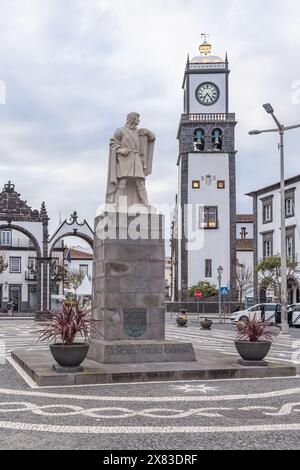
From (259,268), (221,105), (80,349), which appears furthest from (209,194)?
(80,349)

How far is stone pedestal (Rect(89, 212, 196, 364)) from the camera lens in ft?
41.7

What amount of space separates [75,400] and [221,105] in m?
53.7

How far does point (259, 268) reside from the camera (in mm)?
45312

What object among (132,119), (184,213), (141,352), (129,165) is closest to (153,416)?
(141,352)

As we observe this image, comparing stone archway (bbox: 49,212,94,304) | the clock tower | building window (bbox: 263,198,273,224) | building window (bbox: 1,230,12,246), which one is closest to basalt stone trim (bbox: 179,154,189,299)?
the clock tower

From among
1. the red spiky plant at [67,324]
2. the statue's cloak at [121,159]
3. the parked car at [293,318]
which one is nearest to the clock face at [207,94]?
the parked car at [293,318]

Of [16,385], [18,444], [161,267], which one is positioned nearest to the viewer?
[18,444]

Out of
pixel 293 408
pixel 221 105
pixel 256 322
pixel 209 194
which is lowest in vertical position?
pixel 293 408

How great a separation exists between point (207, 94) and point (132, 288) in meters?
49.4

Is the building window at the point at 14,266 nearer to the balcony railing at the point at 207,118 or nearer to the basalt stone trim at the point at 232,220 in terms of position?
the basalt stone trim at the point at 232,220

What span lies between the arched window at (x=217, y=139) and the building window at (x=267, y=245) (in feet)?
36.9

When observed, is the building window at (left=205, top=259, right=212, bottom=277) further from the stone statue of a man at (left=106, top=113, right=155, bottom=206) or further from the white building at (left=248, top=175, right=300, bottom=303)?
the stone statue of a man at (left=106, top=113, right=155, bottom=206)

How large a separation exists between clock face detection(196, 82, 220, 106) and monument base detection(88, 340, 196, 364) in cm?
4968

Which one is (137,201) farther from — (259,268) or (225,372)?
(259,268)
